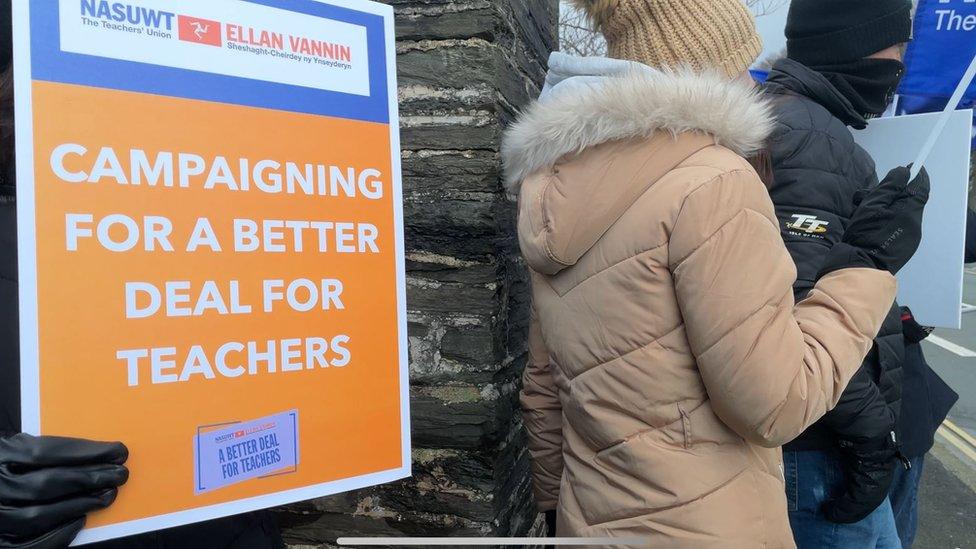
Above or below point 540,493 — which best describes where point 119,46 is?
above

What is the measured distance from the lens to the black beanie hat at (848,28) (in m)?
1.54

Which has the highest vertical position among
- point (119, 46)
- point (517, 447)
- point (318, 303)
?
point (119, 46)

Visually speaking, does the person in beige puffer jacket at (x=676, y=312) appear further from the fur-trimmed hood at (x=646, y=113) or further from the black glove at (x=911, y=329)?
the black glove at (x=911, y=329)

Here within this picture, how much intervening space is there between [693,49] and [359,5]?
75cm

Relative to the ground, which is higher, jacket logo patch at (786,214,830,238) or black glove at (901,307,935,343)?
jacket logo patch at (786,214,830,238)

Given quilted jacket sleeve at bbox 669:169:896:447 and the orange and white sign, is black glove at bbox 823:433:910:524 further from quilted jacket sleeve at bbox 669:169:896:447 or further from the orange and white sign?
the orange and white sign

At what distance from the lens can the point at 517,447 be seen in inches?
82.7

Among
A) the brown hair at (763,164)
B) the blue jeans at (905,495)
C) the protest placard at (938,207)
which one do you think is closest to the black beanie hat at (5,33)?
the brown hair at (763,164)

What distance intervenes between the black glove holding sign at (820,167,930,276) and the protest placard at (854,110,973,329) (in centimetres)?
41

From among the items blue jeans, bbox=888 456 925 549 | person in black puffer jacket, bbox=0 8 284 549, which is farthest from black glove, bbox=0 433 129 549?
blue jeans, bbox=888 456 925 549

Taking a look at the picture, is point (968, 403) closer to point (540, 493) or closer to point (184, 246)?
point (540, 493)

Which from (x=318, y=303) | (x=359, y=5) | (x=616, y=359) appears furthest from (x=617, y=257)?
(x=359, y=5)

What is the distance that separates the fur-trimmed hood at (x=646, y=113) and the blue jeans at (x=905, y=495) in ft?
3.85

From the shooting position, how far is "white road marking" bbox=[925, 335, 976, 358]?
836 centimetres
